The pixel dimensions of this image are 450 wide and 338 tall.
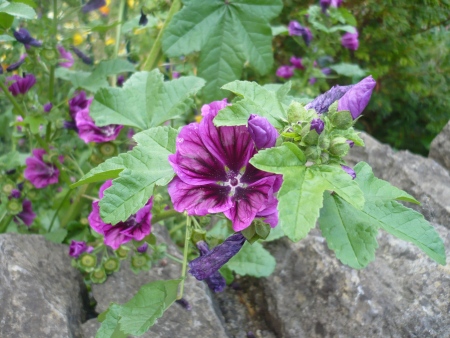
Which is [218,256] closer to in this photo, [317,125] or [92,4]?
[317,125]

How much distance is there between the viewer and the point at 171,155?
1.11m

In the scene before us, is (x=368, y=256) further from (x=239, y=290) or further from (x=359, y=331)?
(x=239, y=290)

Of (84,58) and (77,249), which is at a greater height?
(84,58)

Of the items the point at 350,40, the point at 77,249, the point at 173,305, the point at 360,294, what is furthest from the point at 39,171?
the point at 350,40

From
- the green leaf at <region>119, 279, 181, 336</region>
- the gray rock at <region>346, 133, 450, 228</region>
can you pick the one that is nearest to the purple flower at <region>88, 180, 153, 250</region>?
the green leaf at <region>119, 279, 181, 336</region>

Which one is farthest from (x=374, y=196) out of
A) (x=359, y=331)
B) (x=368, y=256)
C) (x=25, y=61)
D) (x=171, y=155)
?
(x=25, y=61)

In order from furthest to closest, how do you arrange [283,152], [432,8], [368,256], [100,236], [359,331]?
[432,8] → [100,236] → [359,331] → [368,256] → [283,152]

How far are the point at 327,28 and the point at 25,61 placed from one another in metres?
1.38

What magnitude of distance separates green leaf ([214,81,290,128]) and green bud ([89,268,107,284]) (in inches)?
35.1

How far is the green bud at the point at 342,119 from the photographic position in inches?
40.0

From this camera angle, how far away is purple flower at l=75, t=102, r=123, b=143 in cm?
179

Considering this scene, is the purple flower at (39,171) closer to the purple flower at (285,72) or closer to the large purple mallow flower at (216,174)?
the large purple mallow flower at (216,174)

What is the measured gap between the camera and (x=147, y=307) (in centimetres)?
131

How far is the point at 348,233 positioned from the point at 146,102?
800 millimetres
